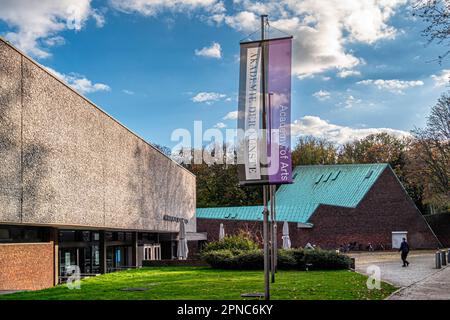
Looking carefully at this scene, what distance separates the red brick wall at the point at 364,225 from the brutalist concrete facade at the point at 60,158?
20.2m

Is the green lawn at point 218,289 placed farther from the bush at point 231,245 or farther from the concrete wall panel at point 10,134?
the bush at point 231,245

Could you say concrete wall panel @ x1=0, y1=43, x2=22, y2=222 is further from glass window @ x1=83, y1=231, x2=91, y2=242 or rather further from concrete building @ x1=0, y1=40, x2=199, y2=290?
glass window @ x1=83, y1=231, x2=91, y2=242

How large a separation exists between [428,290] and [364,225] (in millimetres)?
32334

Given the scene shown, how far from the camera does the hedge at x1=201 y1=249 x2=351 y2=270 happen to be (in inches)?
925

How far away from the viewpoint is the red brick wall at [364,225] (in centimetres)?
4650

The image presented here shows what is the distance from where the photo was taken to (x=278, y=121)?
12.7m

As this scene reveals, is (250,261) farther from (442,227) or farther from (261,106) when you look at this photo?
(442,227)

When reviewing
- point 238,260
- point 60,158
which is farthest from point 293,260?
point 60,158

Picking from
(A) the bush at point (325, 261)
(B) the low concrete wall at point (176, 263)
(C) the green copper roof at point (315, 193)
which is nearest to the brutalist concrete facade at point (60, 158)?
(B) the low concrete wall at point (176, 263)

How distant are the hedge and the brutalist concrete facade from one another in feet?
15.1

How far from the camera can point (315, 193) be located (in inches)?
2035

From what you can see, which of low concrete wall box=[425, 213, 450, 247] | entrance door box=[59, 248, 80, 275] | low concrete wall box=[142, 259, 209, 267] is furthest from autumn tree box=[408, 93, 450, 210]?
entrance door box=[59, 248, 80, 275]
